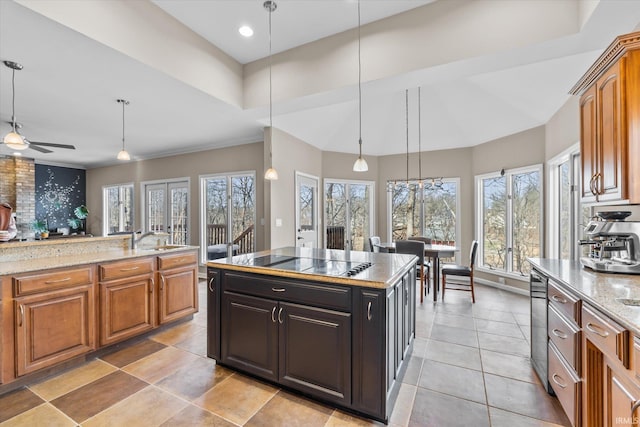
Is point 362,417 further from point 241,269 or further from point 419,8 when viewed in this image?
point 419,8

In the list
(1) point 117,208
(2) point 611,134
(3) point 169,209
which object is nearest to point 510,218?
(2) point 611,134

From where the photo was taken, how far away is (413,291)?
271cm

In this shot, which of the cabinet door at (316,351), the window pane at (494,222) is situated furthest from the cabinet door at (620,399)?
the window pane at (494,222)

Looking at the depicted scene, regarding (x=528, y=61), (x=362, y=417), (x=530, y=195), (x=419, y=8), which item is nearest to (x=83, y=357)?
(x=362, y=417)

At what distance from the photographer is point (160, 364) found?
258cm

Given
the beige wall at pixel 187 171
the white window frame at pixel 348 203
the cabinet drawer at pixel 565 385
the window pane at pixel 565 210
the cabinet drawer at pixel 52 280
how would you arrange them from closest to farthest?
the cabinet drawer at pixel 565 385, the cabinet drawer at pixel 52 280, the window pane at pixel 565 210, the beige wall at pixel 187 171, the white window frame at pixel 348 203

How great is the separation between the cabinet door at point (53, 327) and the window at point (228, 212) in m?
2.85

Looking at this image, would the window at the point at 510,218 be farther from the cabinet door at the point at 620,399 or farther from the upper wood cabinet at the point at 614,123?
the cabinet door at the point at 620,399

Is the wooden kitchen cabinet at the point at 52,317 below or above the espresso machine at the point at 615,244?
below

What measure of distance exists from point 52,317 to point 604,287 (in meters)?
3.91

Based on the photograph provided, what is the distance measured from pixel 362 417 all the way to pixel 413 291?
121 centimetres

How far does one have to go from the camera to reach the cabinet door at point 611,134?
5.64 feet

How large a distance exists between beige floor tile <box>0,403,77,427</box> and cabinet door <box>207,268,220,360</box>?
950mm

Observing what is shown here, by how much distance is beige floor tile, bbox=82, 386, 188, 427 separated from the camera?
72.7 inches
